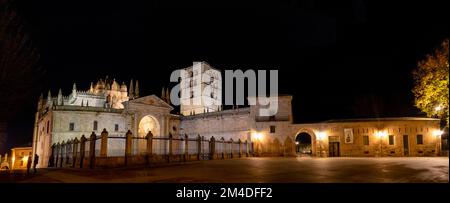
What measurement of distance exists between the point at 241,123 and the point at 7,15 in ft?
111

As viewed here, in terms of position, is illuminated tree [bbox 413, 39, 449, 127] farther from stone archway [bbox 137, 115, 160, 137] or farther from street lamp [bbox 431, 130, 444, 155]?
stone archway [bbox 137, 115, 160, 137]

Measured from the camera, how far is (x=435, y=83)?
17.0m

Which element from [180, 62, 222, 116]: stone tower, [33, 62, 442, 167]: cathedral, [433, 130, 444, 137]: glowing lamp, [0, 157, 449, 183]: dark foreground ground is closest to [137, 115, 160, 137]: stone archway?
[33, 62, 442, 167]: cathedral

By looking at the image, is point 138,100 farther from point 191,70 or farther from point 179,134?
point 191,70

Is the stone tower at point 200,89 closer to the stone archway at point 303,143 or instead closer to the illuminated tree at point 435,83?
the stone archway at point 303,143

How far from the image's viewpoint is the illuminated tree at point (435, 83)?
52.4ft

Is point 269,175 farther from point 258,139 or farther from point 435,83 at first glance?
point 258,139

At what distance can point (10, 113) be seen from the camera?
68.7 feet

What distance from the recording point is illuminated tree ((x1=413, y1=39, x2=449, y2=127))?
16.0m

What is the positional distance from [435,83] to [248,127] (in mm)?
30075

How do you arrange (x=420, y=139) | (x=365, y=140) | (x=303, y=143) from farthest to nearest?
1. (x=303, y=143)
2. (x=365, y=140)
3. (x=420, y=139)

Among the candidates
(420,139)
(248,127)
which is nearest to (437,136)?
(420,139)

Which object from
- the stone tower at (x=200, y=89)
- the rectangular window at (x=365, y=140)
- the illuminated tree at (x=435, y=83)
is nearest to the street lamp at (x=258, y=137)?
the rectangular window at (x=365, y=140)

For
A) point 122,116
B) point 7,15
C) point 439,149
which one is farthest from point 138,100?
point 439,149
